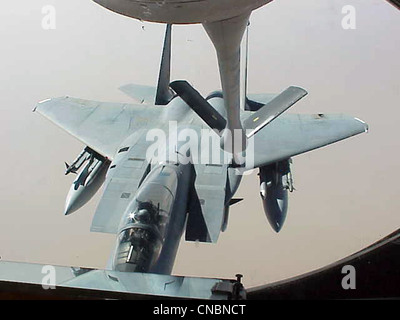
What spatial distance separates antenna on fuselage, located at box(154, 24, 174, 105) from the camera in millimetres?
3027

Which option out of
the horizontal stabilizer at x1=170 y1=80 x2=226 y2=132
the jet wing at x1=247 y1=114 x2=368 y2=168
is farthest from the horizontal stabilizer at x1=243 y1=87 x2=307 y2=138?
the jet wing at x1=247 y1=114 x2=368 y2=168

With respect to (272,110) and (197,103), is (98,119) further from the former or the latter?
(272,110)

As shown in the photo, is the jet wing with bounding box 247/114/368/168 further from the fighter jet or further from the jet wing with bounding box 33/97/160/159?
the jet wing with bounding box 33/97/160/159

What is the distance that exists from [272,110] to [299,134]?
711 mm

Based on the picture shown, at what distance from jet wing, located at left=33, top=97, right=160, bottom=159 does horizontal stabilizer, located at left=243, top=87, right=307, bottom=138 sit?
2.62 ft

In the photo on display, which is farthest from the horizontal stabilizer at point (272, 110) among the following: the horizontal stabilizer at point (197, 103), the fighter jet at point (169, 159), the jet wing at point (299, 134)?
→ the jet wing at point (299, 134)

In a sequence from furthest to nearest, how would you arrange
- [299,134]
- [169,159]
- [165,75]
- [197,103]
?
[165,75] < [299,134] < [169,159] < [197,103]

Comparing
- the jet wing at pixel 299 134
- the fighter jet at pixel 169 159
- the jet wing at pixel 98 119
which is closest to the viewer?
the fighter jet at pixel 169 159

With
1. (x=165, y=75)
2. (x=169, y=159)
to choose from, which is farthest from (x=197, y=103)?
(x=165, y=75)

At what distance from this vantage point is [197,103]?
2.17 metres

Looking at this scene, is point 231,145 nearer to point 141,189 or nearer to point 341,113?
point 141,189

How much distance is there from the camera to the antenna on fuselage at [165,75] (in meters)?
3.03

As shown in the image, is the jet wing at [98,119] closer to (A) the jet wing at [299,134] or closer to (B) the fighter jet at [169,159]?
(B) the fighter jet at [169,159]
